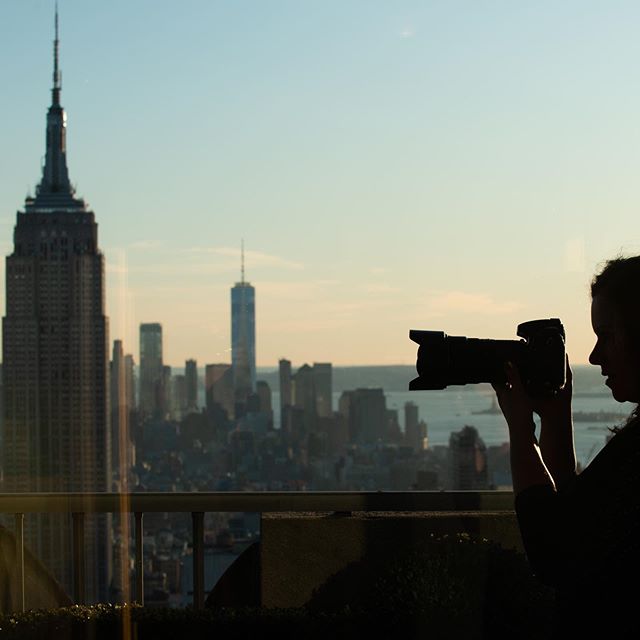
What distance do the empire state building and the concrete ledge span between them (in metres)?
57.0

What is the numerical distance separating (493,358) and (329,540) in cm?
235

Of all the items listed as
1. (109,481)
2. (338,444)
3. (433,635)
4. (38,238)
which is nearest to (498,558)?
(433,635)

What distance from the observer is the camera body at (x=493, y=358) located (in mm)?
2062

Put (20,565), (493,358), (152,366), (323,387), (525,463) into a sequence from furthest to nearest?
(152,366), (323,387), (20,565), (493,358), (525,463)

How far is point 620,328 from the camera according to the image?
6.40 feet

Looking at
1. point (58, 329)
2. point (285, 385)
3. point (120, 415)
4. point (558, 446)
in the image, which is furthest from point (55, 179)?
point (558, 446)

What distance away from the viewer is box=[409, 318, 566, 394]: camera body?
2.06 m

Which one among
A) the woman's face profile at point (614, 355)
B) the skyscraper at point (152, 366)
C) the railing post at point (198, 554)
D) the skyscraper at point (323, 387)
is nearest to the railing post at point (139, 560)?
the railing post at point (198, 554)

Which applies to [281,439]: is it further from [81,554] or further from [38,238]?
[81,554]

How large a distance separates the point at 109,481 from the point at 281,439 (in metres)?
16.4

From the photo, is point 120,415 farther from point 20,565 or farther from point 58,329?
point 20,565

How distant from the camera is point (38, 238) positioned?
240 ft

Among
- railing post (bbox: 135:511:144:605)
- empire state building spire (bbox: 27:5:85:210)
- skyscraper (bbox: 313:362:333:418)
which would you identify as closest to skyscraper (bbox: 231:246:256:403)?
skyscraper (bbox: 313:362:333:418)

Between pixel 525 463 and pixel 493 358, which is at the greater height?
pixel 493 358
